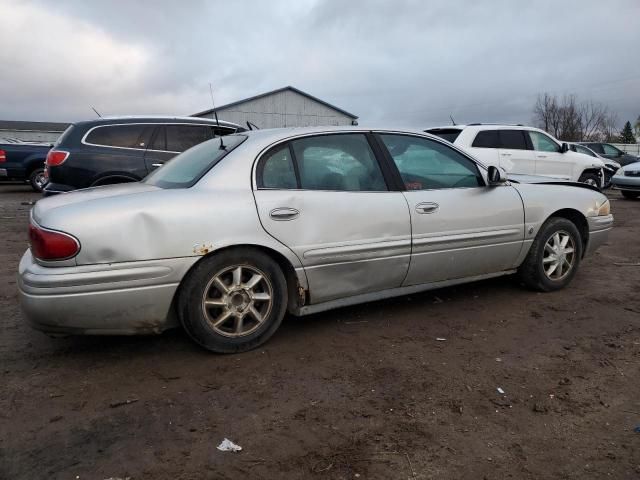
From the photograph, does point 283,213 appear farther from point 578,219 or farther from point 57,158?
point 57,158

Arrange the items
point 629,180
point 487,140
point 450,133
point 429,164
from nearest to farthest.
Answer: point 429,164, point 450,133, point 487,140, point 629,180

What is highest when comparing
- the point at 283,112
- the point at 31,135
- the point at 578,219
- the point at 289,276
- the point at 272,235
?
the point at 283,112

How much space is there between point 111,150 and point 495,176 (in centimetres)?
517

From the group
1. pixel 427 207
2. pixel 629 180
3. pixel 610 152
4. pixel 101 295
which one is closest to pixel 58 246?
pixel 101 295

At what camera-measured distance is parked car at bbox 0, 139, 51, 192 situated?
43.5 feet

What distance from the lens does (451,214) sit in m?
3.77

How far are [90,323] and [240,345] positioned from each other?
35.3 inches

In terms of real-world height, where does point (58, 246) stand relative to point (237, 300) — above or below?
above

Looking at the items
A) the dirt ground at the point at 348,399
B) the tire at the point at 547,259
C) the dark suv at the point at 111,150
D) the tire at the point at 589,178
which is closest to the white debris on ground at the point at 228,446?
the dirt ground at the point at 348,399

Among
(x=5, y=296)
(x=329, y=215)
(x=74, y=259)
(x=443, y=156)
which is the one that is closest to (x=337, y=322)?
(x=329, y=215)

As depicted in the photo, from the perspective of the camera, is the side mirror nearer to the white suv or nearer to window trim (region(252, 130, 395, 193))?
window trim (region(252, 130, 395, 193))

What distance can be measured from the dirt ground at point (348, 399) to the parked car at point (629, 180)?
10.5m

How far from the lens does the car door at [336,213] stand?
10.5 ft

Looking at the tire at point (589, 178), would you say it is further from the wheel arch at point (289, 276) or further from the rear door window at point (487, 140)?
the wheel arch at point (289, 276)
